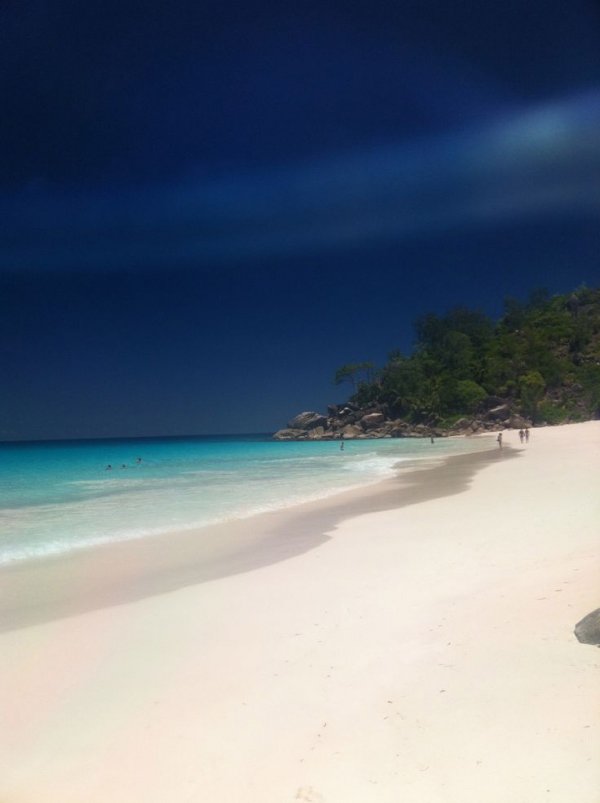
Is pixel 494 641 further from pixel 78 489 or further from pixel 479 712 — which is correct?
pixel 78 489

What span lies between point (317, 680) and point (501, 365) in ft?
245

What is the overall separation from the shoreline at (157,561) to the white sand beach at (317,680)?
0.23 feet

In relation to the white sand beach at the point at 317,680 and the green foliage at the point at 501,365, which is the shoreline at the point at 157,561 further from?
the green foliage at the point at 501,365

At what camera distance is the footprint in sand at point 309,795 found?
9.61 feet

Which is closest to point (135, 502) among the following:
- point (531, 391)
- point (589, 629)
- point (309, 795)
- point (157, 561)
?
point (157, 561)

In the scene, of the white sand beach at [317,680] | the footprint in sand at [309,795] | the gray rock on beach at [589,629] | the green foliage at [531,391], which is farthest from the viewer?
the green foliage at [531,391]

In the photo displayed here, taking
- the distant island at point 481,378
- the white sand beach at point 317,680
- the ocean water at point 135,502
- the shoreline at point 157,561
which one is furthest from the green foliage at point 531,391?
the white sand beach at point 317,680

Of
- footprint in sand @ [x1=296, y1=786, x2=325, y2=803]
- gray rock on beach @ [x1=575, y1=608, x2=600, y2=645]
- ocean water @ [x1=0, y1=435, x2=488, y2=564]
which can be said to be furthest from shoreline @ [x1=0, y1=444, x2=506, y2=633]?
gray rock on beach @ [x1=575, y1=608, x2=600, y2=645]

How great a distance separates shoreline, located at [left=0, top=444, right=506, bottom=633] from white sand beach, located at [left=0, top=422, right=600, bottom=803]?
0.23 ft

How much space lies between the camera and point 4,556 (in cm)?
999

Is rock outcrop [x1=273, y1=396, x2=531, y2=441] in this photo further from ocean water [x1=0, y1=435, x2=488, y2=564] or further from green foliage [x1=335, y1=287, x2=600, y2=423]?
ocean water [x1=0, y1=435, x2=488, y2=564]

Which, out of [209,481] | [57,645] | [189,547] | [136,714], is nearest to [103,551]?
[189,547]

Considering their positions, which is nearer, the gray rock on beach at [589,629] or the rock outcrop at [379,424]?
the gray rock on beach at [589,629]

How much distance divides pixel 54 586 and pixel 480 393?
229 ft
